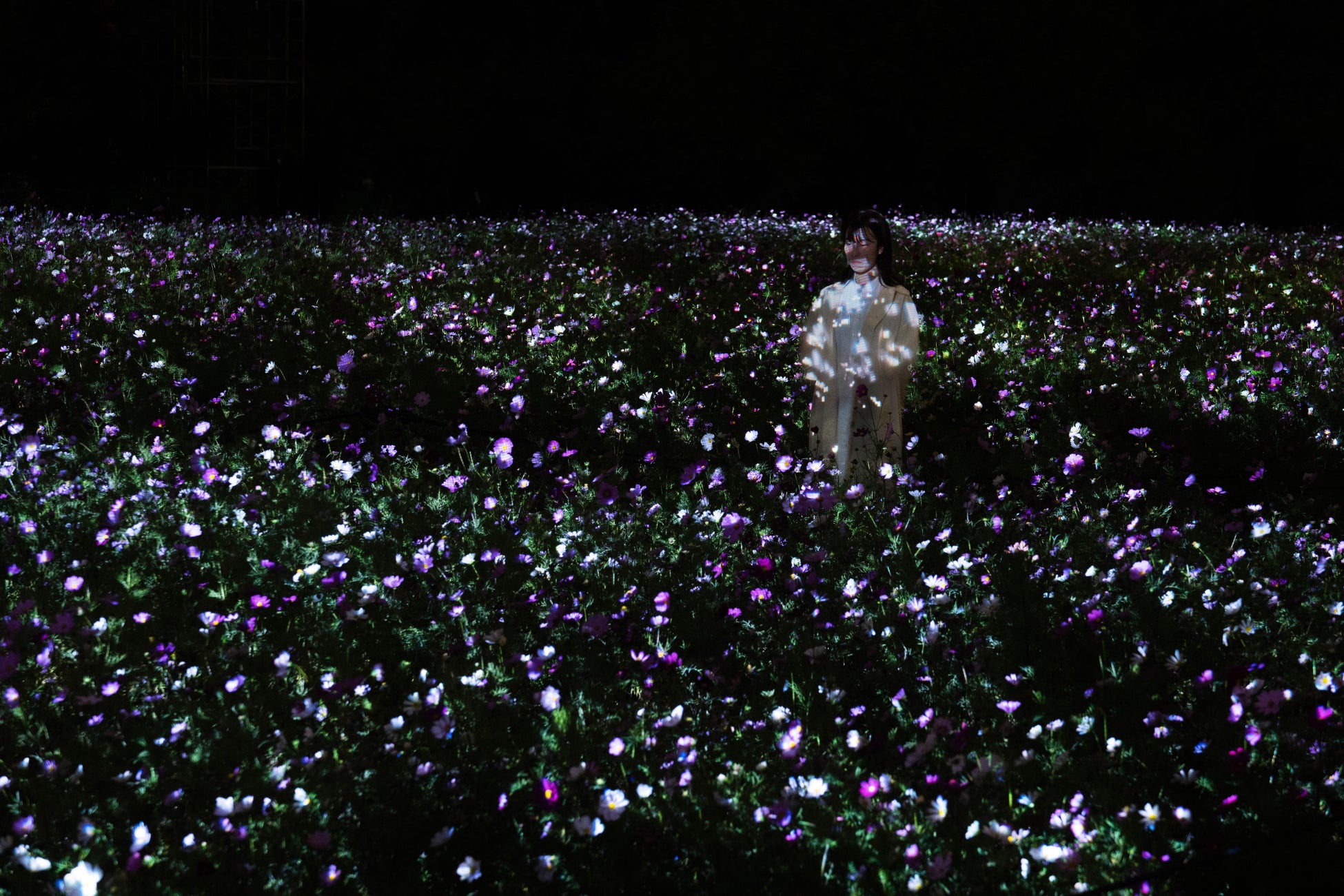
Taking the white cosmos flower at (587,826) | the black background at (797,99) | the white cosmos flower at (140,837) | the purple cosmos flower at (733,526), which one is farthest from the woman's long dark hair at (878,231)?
the black background at (797,99)

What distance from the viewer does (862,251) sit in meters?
6.29

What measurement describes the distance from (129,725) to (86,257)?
785 centimetres

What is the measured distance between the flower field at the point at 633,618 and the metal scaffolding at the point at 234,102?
12.6 meters

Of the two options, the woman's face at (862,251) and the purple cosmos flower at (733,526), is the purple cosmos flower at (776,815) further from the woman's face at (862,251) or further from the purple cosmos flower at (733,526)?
the woman's face at (862,251)

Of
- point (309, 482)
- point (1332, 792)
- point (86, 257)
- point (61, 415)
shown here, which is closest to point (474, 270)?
point (86, 257)

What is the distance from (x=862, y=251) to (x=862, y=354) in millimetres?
542

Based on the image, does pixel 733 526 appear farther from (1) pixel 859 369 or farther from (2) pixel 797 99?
(2) pixel 797 99

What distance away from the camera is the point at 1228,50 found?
95.0ft

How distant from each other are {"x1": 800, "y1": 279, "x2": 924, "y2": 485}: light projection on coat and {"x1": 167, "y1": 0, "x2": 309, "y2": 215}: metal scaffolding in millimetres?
15045

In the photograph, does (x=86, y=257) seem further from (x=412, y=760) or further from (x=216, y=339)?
(x=412, y=760)

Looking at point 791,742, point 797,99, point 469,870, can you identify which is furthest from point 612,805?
point 797,99

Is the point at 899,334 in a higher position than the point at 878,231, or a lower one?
lower

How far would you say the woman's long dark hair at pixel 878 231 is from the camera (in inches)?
246

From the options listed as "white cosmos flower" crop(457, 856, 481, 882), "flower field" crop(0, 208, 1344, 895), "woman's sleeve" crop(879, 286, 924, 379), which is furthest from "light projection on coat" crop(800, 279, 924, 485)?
"white cosmos flower" crop(457, 856, 481, 882)
